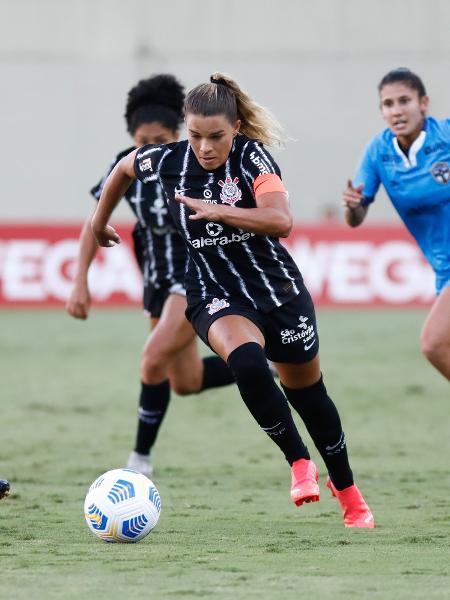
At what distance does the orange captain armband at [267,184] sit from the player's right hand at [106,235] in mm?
990

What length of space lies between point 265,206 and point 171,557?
1.58 metres

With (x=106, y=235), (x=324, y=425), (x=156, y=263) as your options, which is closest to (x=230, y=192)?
(x=106, y=235)

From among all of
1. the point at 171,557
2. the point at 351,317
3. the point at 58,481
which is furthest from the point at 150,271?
the point at 351,317

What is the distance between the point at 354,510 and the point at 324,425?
0.43 m

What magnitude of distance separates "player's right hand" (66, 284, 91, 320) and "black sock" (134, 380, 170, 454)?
894mm

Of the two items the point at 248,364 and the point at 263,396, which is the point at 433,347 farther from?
the point at 248,364

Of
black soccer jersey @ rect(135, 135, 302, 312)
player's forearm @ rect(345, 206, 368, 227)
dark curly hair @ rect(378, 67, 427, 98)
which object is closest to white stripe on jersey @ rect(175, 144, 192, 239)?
black soccer jersey @ rect(135, 135, 302, 312)

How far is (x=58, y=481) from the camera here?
24.7ft

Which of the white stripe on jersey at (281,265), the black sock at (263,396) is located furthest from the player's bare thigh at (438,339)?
the black sock at (263,396)

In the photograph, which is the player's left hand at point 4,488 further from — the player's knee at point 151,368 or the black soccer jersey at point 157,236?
the black soccer jersey at point 157,236

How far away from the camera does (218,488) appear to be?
7.37m

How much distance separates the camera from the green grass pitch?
4.63 m

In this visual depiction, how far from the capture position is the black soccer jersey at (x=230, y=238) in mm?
5805

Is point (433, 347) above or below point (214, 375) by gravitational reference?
above
